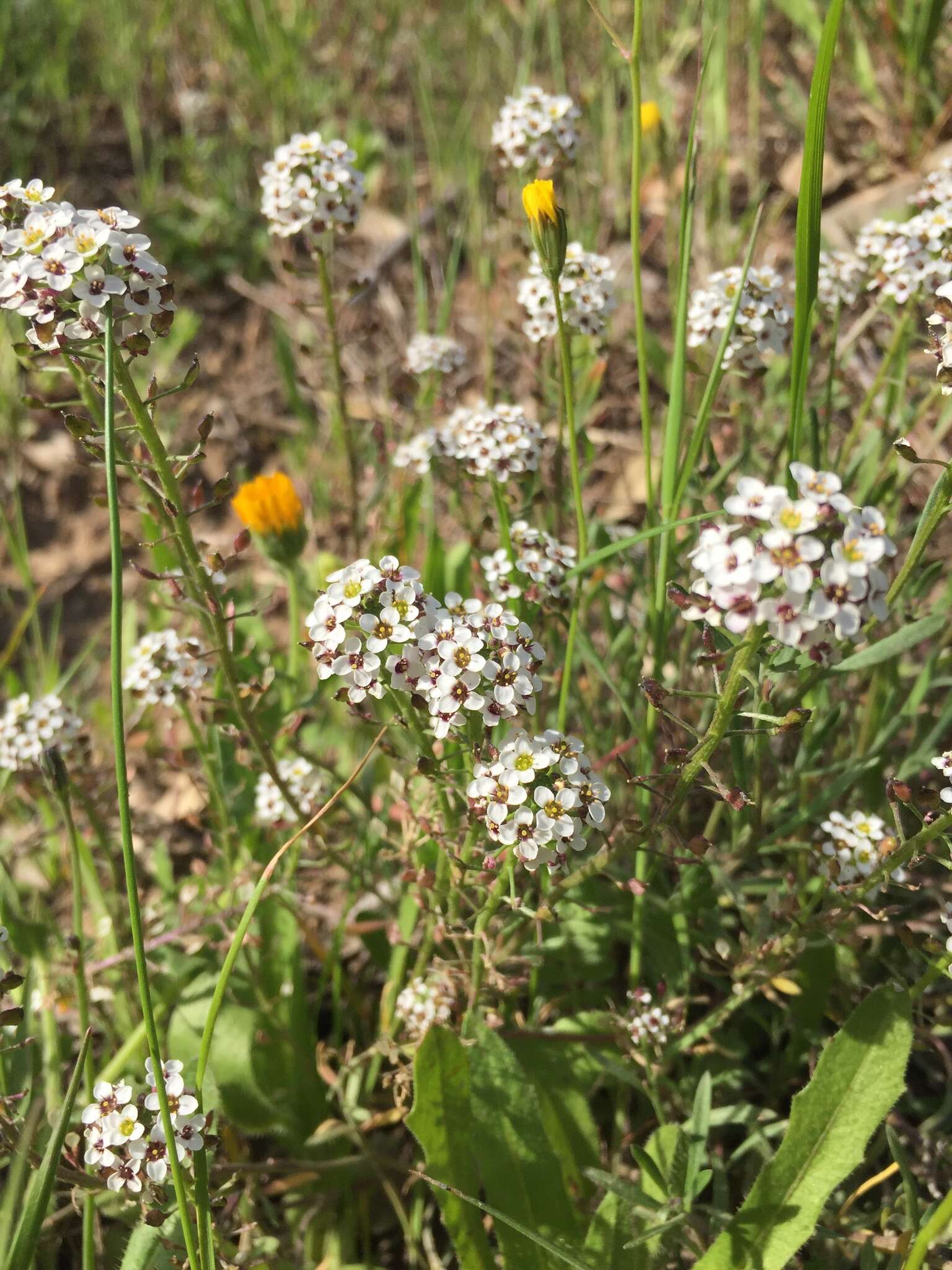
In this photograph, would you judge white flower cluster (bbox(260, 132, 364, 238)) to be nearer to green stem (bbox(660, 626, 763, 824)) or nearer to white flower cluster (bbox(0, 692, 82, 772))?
white flower cluster (bbox(0, 692, 82, 772))

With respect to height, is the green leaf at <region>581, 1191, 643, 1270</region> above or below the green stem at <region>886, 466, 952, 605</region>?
below

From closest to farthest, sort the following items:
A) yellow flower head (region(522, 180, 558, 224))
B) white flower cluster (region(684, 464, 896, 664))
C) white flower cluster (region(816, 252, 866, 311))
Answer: white flower cluster (region(684, 464, 896, 664)) → yellow flower head (region(522, 180, 558, 224)) → white flower cluster (region(816, 252, 866, 311))

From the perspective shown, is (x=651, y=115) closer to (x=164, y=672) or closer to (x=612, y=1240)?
(x=164, y=672)

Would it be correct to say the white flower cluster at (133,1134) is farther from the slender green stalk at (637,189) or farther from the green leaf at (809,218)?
the green leaf at (809,218)

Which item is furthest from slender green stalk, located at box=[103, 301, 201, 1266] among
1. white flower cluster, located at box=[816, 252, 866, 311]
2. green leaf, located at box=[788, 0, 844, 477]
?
white flower cluster, located at box=[816, 252, 866, 311]

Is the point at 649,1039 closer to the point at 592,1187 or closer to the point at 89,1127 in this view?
the point at 592,1187

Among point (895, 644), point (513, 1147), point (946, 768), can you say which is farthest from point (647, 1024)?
point (895, 644)
